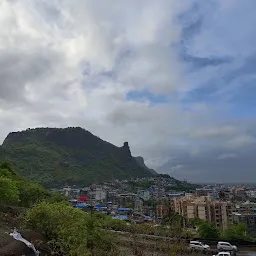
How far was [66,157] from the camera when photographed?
471ft

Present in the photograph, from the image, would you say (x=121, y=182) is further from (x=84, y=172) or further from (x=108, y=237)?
(x=108, y=237)

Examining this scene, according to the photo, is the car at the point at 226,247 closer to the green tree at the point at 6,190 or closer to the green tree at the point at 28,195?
the green tree at the point at 6,190

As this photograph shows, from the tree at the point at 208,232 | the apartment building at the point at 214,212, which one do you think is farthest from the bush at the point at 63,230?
the apartment building at the point at 214,212

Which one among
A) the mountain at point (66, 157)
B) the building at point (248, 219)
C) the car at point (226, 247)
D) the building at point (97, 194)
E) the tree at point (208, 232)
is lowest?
the car at point (226, 247)

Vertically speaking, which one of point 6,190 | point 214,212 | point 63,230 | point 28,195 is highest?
point 28,195

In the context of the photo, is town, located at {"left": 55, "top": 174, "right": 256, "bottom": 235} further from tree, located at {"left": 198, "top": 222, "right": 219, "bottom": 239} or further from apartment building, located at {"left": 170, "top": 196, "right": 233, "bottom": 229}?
tree, located at {"left": 198, "top": 222, "right": 219, "bottom": 239}

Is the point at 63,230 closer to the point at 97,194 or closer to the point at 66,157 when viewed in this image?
the point at 97,194

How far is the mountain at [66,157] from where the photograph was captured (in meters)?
119

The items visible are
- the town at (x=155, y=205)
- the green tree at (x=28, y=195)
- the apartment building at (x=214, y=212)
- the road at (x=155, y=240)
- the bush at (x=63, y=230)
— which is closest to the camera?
the bush at (x=63, y=230)

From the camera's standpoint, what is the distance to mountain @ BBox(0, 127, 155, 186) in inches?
4680

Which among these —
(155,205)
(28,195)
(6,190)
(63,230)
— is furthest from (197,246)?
(155,205)

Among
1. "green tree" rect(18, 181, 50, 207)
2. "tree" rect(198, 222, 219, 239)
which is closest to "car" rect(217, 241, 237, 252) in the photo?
"tree" rect(198, 222, 219, 239)

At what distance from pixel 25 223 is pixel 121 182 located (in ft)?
447

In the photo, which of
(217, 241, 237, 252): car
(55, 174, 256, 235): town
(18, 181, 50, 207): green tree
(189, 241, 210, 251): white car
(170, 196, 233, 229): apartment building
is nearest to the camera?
(189, 241, 210, 251): white car
